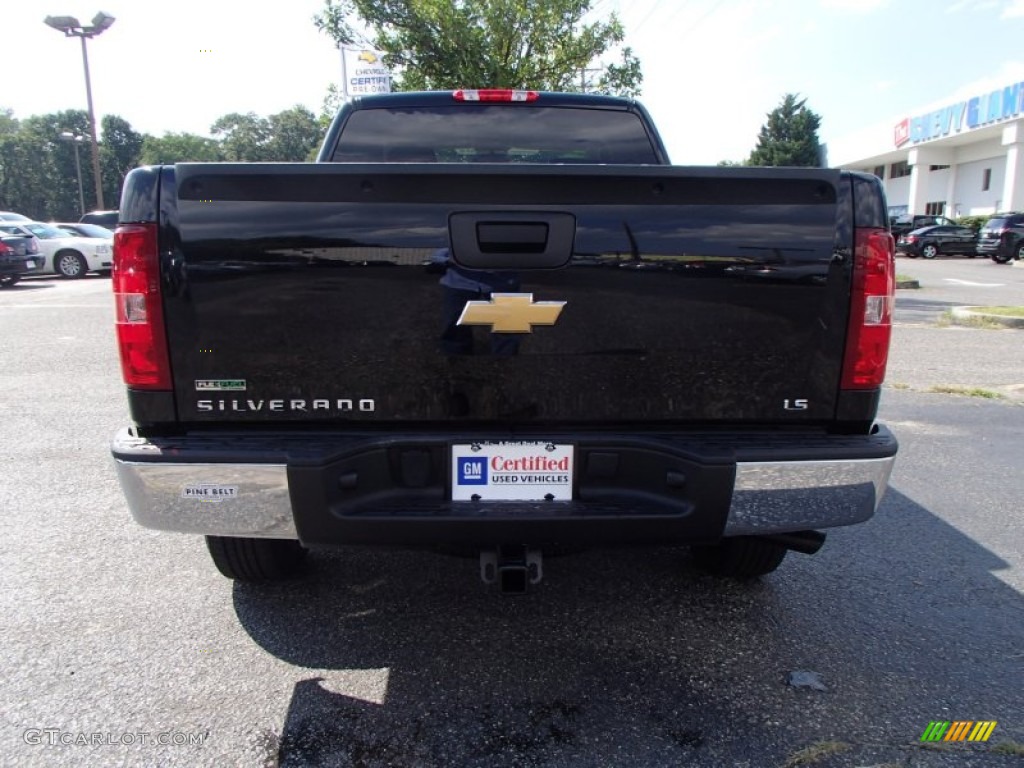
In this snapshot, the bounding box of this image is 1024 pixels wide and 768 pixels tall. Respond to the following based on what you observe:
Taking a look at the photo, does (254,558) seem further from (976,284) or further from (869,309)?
(976,284)

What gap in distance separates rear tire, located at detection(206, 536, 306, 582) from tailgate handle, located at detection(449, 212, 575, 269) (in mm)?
1392

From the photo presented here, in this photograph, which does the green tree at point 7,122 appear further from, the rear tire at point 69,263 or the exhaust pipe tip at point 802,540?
the exhaust pipe tip at point 802,540

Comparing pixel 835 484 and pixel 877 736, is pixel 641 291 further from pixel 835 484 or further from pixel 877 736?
pixel 877 736

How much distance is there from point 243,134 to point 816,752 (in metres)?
114

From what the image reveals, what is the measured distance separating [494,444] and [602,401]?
37cm

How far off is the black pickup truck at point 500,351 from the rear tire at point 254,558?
26.0 inches

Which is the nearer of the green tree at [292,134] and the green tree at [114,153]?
the green tree at [114,153]

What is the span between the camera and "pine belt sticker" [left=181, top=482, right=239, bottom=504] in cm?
217

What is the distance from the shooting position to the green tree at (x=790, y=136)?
179ft

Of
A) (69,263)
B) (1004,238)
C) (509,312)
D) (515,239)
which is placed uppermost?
(515,239)

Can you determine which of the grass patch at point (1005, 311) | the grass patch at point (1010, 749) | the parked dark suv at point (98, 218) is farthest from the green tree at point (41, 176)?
the grass patch at point (1010, 749)

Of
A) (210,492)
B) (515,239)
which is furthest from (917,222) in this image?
(210,492)

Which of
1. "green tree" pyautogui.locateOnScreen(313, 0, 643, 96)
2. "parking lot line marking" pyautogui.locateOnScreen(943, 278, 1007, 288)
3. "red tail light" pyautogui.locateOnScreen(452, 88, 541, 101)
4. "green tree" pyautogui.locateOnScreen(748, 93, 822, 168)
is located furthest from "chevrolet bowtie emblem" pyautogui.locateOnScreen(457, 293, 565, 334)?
"green tree" pyautogui.locateOnScreen(748, 93, 822, 168)

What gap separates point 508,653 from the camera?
2.68m
